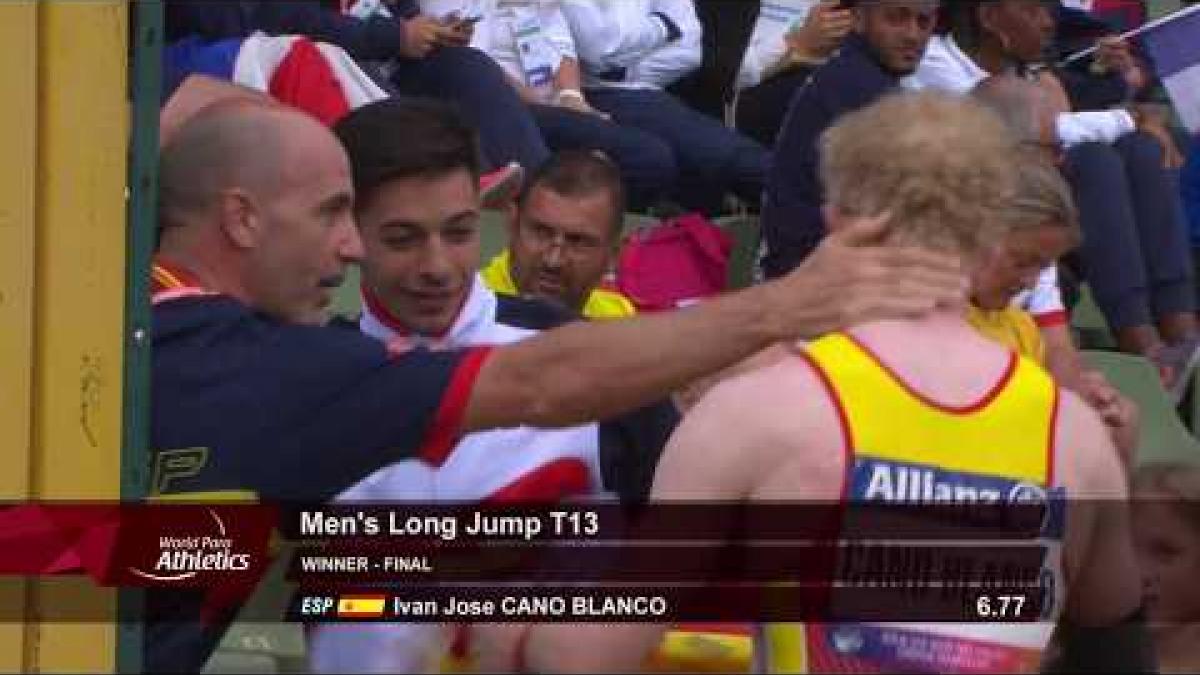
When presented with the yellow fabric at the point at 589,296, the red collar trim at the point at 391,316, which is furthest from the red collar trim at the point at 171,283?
the yellow fabric at the point at 589,296

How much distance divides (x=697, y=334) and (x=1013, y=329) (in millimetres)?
1718

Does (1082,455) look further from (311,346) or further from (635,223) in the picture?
(635,223)

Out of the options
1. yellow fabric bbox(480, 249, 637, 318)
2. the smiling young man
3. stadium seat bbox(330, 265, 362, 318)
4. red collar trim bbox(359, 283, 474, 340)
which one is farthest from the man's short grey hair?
the smiling young man

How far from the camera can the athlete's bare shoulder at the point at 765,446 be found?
9.70 feet

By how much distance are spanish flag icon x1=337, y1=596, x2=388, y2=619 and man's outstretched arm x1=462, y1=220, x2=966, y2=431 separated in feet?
1.27

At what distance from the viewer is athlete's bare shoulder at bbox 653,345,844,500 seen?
2.96 metres

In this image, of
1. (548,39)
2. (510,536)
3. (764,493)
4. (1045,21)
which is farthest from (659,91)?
(764,493)

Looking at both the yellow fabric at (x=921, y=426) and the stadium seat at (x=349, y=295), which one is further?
the stadium seat at (x=349, y=295)

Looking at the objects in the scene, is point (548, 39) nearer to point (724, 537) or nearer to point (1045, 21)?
point (1045, 21)

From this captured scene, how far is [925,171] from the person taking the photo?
307 cm

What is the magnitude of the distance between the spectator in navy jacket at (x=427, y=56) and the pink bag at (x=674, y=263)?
31 centimetres

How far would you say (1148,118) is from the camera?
6.64 metres

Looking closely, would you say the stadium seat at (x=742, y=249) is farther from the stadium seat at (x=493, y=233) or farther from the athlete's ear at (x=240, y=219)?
the athlete's ear at (x=240, y=219)

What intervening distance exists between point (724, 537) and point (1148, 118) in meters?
3.93
